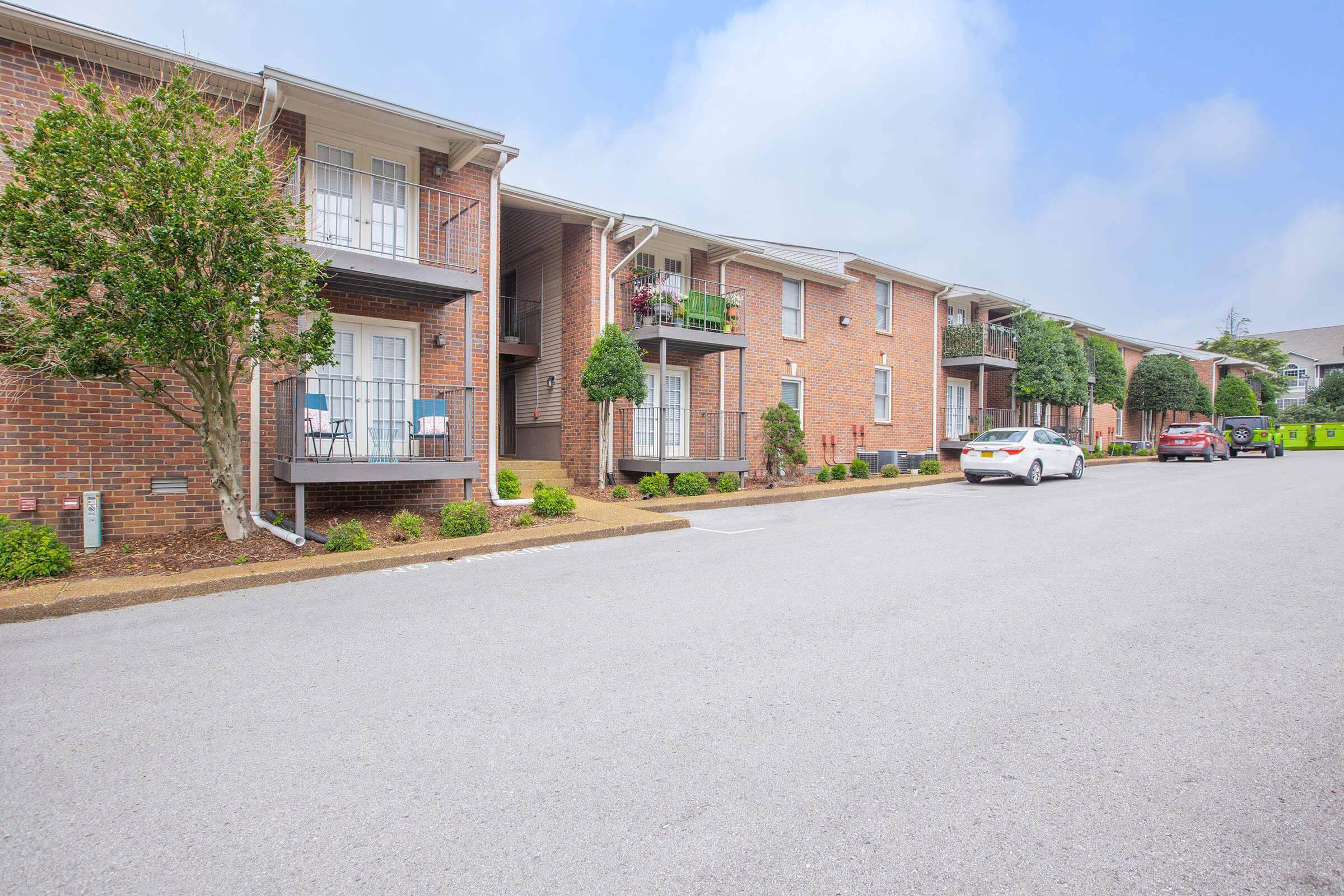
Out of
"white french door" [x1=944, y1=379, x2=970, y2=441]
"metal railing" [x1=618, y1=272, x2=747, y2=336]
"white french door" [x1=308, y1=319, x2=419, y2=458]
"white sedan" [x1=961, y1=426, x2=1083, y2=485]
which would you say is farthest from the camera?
"white french door" [x1=944, y1=379, x2=970, y2=441]

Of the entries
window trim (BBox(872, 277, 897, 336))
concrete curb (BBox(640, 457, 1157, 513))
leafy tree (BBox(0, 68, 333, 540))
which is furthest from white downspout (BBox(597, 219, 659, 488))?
window trim (BBox(872, 277, 897, 336))

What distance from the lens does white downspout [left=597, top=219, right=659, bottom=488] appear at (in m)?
14.3

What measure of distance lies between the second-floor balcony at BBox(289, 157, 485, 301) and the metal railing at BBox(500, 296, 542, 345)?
4771 mm

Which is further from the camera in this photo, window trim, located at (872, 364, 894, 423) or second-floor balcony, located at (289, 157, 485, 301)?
window trim, located at (872, 364, 894, 423)

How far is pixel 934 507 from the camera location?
12.5 m

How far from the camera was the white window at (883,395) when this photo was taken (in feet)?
68.9

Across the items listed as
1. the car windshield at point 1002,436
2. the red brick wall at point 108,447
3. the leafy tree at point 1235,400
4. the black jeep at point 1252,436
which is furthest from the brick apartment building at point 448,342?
the leafy tree at point 1235,400

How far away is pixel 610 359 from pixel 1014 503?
7888 millimetres

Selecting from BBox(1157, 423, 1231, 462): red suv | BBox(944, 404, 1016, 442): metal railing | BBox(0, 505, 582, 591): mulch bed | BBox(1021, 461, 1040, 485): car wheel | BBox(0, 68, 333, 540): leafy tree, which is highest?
BBox(0, 68, 333, 540): leafy tree

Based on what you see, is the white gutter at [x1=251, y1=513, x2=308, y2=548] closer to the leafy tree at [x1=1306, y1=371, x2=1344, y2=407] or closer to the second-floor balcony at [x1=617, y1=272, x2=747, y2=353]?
the second-floor balcony at [x1=617, y1=272, x2=747, y2=353]

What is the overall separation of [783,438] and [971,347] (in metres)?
9.62

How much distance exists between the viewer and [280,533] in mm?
8922

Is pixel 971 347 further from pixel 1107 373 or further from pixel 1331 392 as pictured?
pixel 1331 392

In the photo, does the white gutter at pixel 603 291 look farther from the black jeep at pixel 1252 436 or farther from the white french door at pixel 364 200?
the black jeep at pixel 1252 436
